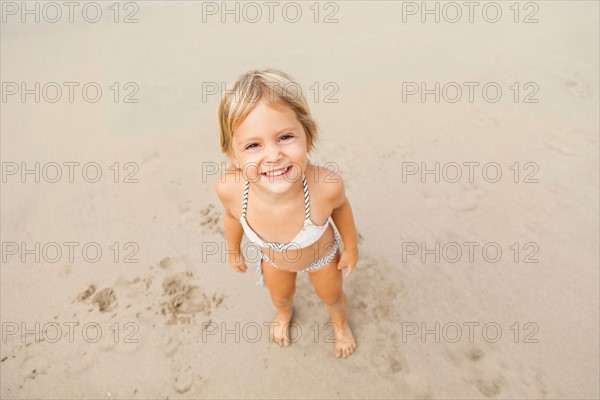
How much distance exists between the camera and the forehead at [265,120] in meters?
1.44

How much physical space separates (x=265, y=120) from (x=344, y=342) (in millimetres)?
1326

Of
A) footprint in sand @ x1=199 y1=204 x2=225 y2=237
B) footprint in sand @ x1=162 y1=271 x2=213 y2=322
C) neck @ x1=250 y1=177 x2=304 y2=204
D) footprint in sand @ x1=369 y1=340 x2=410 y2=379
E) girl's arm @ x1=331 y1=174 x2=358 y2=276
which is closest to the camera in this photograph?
neck @ x1=250 y1=177 x2=304 y2=204

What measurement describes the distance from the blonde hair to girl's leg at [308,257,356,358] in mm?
Answer: 730

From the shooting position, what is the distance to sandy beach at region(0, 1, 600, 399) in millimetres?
2279

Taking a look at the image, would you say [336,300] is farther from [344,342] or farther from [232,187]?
[232,187]

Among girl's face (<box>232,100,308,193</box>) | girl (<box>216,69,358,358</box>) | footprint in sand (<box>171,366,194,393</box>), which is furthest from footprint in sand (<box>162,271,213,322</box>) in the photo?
girl's face (<box>232,100,308,193</box>)

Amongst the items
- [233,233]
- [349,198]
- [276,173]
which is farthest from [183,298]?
[276,173]

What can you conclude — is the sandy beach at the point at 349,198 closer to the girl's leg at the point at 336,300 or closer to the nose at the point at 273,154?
the girl's leg at the point at 336,300

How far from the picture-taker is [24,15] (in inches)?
211

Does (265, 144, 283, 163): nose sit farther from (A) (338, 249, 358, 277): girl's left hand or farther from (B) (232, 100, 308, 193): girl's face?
(A) (338, 249, 358, 277): girl's left hand

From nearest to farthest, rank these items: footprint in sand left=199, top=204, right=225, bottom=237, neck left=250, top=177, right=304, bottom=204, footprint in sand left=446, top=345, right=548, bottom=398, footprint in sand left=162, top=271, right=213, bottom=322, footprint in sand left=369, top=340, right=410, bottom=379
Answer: neck left=250, top=177, right=304, bottom=204
footprint in sand left=446, top=345, right=548, bottom=398
footprint in sand left=369, top=340, right=410, bottom=379
footprint in sand left=162, top=271, right=213, bottom=322
footprint in sand left=199, top=204, right=225, bottom=237

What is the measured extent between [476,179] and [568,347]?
123 cm

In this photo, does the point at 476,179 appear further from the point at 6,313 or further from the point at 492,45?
the point at 6,313

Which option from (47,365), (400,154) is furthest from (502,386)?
(47,365)
